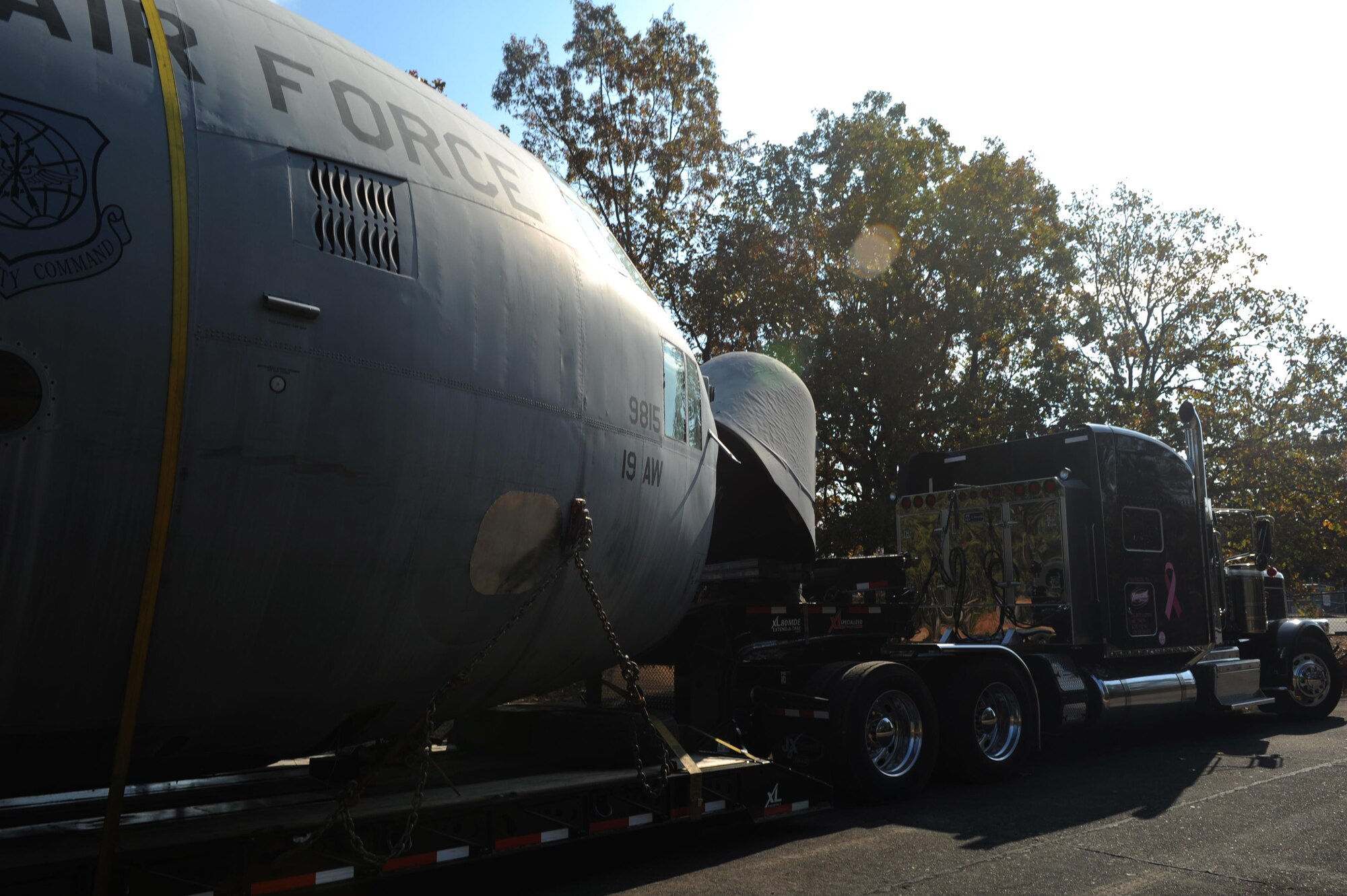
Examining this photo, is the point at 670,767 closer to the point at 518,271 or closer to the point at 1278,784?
the point at 518,271

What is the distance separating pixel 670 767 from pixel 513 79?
1954cm

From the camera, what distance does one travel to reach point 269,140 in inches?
191

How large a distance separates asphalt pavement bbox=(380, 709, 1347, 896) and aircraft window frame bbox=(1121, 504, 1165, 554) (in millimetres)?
2517

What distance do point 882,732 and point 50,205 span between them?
707cm

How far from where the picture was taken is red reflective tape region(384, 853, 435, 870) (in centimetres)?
547

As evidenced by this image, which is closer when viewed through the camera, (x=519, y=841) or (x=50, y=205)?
(x=50, y=205)

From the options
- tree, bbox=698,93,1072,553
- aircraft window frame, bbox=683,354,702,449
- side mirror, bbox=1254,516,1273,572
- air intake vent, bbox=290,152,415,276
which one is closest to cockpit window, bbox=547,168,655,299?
aircraft window frame, bbox=683,354,702,449

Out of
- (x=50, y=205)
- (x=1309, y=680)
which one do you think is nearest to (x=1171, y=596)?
(x=1309, y=680)

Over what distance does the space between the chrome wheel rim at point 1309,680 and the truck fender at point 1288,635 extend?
0.58 ft

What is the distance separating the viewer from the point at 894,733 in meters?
9.09

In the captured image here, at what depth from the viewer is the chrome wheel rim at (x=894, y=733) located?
351 inches

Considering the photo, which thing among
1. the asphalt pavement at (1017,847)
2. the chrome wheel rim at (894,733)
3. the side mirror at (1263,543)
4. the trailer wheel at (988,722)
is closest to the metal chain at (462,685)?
the asphalt pavement at (1017,847)

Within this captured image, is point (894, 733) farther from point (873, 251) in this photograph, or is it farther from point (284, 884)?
point (873, 251)

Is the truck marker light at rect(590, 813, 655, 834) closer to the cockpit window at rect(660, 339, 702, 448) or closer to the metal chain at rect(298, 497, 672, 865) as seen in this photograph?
the metal chain at rect(298, 497, 672, 865)
